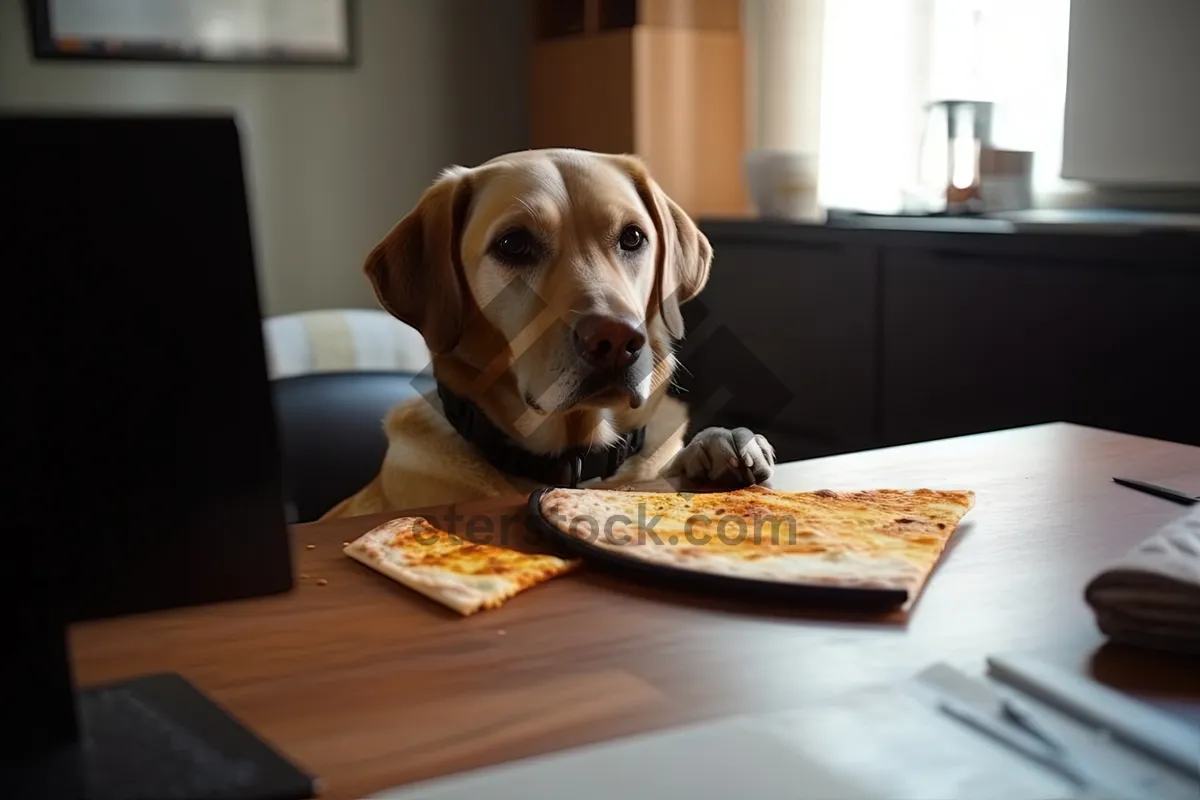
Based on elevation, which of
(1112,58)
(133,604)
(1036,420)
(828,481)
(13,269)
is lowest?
(1036,420)

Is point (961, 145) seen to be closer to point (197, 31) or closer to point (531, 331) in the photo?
point (531, 331)

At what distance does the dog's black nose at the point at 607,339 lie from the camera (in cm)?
136

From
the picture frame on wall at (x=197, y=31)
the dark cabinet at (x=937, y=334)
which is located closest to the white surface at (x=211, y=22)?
the picture frame on wall at (x=197, y=31)

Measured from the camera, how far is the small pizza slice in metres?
0.86

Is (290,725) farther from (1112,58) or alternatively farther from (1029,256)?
(1112,58)

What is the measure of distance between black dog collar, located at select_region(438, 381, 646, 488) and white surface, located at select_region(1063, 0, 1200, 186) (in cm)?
139

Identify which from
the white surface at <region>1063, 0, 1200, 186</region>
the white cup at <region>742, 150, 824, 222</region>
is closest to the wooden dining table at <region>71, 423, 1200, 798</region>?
the white surface at <region>1063, 0, 1200, 186</region>

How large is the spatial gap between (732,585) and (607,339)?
553 millimetres

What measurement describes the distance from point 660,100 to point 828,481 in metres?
2.07

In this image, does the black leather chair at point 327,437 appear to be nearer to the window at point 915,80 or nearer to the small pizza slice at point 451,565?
the small pizza slice at point 451,565

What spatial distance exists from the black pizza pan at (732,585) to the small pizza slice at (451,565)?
0.07 feet

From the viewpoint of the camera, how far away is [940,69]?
9.46 ft

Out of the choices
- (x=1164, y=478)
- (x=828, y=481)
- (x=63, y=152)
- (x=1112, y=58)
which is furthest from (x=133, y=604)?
(x=1112, y=58)

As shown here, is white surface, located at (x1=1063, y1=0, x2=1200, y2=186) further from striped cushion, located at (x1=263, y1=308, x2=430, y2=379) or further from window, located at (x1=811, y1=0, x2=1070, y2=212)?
striped cushion, located at (x1=263, y1=308, x2=430, y2=379)
